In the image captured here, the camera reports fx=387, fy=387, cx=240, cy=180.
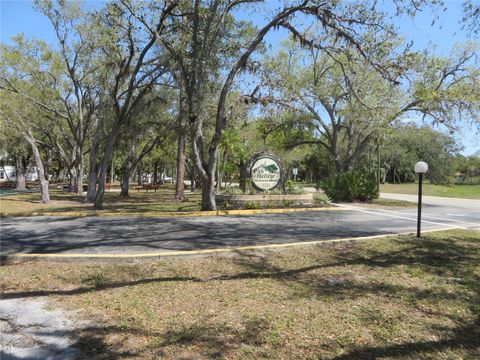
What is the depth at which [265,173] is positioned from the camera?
1761 cm

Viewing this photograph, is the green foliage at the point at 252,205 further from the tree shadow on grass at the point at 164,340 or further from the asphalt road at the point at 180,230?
the tree shadow on grass at the point at 164,340

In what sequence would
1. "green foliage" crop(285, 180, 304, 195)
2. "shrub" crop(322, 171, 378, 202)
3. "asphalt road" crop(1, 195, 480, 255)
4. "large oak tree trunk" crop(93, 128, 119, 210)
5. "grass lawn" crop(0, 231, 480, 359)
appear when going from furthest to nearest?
1. "shrub" crop(322, 171, 378, 202)
2. "green foliage" crop(285, 180, 304, 195)
3. "large oak tree trunk" crop(93, 128, 119, 210)
4. "asphalt road" crop(1, 195, 480, 255)
5. "grass lawn" crop(0, 231, 480, 359)

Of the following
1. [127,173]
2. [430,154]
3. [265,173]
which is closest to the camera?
[265,173]

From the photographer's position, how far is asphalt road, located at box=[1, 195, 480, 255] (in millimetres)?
7922

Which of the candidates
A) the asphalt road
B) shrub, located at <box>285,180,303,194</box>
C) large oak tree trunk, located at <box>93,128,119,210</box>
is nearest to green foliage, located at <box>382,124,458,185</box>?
shrub, located at <box>285,180,303,194</box>

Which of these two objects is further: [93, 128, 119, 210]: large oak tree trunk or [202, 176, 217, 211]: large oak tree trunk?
[93, 128, 119, 210]: large oak tree trunk

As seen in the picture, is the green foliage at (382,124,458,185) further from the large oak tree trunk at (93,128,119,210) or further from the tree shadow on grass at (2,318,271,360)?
the tree shadow on grass at (2,318,271,360)

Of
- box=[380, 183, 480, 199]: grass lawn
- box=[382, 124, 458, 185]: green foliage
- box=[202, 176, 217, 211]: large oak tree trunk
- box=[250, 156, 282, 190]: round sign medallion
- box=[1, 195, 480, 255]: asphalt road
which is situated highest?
box=[382, 124, 458, 185]: green foliage

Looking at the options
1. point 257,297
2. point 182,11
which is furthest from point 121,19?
point 257,297

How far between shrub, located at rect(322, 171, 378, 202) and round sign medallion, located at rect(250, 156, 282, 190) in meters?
Answer: 4.38

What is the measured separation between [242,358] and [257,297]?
1.51 m

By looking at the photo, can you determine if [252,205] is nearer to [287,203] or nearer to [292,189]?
[287,203]

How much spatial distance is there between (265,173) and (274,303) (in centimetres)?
1290

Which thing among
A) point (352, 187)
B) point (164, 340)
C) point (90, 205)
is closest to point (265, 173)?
point (352, 187)
